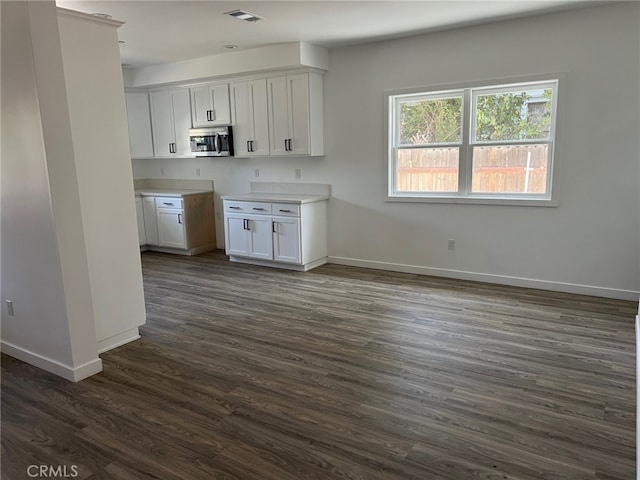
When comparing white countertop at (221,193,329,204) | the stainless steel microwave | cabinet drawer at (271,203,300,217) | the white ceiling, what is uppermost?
the white ceiling

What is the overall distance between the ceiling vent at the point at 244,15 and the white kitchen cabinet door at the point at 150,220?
10.9ft

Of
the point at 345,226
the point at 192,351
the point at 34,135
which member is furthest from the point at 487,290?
the point at 34,135

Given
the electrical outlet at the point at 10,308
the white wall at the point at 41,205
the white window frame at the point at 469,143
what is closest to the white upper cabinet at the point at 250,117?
the white window frame at the point at 469,143

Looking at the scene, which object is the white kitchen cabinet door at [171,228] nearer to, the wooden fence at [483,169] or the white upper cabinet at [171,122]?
the white upper cabinet at [171,122]

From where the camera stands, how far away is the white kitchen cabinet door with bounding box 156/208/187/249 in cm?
643

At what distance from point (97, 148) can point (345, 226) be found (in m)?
3.25

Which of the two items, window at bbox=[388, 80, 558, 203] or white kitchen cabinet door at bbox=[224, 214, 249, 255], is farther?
white kitchen cabinet door at bbox=[224, 214, 249, 255]

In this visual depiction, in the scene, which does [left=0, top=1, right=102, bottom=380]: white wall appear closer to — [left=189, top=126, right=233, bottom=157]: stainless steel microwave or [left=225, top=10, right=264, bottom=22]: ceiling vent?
[left=225, top=10, right=264, bottom=22]: ceiling vent

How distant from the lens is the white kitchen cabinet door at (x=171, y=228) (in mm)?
6430

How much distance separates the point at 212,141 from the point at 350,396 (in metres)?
4.41

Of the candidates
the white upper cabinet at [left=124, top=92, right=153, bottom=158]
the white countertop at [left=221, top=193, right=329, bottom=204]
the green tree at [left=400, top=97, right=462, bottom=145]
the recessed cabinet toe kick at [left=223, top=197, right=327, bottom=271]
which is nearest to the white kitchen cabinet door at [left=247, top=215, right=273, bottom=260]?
the recessed cabinet toe kick at [left=223, top=197, right=327, bottom=271]

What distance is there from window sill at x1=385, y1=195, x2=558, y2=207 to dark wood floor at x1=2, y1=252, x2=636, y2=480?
0.93m

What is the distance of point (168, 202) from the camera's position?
6.48 m

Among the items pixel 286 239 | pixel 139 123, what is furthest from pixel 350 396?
pixel 139 123
